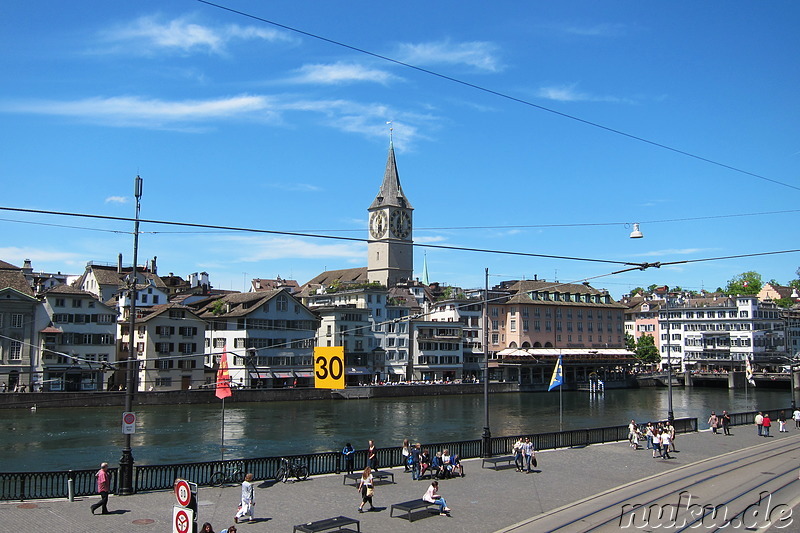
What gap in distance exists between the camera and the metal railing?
2258cm

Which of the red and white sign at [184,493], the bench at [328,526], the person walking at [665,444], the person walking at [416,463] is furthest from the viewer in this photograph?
the person walking at [665,444]

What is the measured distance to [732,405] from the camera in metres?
83.4

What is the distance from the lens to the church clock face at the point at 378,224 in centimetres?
15968

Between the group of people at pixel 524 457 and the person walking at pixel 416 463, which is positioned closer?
the person walking at pixel 416 463

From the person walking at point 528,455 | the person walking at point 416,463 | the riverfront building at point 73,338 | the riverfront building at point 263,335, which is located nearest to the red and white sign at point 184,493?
the person walking at point 416,463

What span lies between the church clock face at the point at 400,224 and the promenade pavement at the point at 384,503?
130 meters

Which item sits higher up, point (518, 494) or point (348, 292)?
point (348, 292)

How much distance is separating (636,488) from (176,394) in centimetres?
5603

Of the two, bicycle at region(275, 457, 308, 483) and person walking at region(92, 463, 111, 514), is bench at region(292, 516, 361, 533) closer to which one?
person walking at region(92, 463, 111, 514)

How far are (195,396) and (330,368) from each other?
167 ft

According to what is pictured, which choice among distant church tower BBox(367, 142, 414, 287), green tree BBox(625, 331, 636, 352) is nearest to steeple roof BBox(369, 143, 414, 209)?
distant church tower BBox(367, 142, 414, 287)

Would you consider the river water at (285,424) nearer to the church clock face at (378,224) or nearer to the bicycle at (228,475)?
the bicycle at (228,475)

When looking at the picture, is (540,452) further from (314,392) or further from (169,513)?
(314,392)

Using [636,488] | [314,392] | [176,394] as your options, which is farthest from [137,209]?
[314,392]
